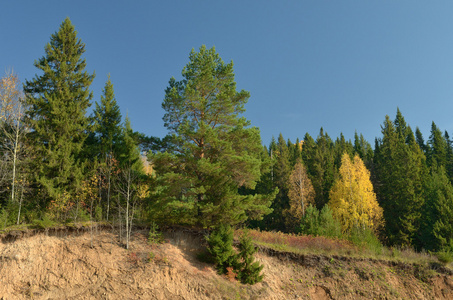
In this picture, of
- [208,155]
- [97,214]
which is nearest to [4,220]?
[97,214]

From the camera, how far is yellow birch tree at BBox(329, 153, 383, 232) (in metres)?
26.8

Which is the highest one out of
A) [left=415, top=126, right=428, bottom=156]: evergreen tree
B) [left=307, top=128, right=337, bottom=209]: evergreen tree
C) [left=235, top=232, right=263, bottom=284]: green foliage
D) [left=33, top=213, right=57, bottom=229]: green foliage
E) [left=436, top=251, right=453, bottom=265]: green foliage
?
[left=415, top=126, right=428, bottom=156]: evergreen tree

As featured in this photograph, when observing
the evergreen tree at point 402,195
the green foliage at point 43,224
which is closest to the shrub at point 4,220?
the green foliage at point 43,224

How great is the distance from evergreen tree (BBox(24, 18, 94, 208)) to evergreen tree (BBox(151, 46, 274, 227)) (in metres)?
6.49

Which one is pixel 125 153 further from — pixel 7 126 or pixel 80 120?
pixel 7 126

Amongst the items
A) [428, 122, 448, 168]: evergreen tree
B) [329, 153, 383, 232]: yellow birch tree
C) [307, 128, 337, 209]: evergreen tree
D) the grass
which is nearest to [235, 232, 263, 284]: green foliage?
the grass

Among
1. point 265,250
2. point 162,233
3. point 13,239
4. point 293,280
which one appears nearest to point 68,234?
point 13,239

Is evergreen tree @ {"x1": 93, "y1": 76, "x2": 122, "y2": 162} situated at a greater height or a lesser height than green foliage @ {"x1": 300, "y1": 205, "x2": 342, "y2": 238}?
greater

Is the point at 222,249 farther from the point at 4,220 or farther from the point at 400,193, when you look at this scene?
the point at 400,193

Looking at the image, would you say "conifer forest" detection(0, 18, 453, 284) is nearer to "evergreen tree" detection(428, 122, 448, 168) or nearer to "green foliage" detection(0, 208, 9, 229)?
"green foliage" detection(0, 208, 9, 229)

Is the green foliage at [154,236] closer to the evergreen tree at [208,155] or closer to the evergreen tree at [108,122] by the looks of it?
the evergreen tree at [208,155]

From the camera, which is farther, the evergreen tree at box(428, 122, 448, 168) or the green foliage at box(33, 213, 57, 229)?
the evergreen tree at box(428, 122, 448, 168)

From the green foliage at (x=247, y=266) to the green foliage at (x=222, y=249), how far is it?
45 centimetres

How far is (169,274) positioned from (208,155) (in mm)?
7309
